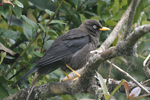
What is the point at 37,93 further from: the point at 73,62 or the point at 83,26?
the point at 83,26

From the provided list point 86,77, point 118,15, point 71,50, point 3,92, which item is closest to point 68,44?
point 71,50

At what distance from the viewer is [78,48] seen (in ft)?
14.0

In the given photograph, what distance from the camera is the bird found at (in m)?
4.00

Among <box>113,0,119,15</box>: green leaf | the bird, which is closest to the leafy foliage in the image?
<box>113,0,119,15</box>: green leaf

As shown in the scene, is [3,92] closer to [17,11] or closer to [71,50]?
[17,11]

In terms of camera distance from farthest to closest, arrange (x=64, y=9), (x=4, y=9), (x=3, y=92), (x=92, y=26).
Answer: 1. (x=92, y=26)
2. (x=64, y=9)
3. (x=3, y=92)
4. (x=4, y=9)

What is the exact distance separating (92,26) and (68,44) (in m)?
0.76

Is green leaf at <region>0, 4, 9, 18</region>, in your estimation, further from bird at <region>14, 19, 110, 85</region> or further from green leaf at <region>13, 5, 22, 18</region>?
bird at <region>14, 19, 110, 85</region>

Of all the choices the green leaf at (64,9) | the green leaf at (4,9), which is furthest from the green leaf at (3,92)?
the green leaf at (64,9)

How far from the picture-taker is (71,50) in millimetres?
4270

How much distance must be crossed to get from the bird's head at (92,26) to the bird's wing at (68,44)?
238 millimetres

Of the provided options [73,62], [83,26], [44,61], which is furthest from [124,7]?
[44,61]

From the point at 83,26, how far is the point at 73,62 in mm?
888

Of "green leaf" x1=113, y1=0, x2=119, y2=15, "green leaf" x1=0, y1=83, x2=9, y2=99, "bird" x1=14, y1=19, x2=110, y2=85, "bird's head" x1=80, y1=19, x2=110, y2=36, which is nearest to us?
"green leaf" x1=0, y1=83, x2=9, y2=99
